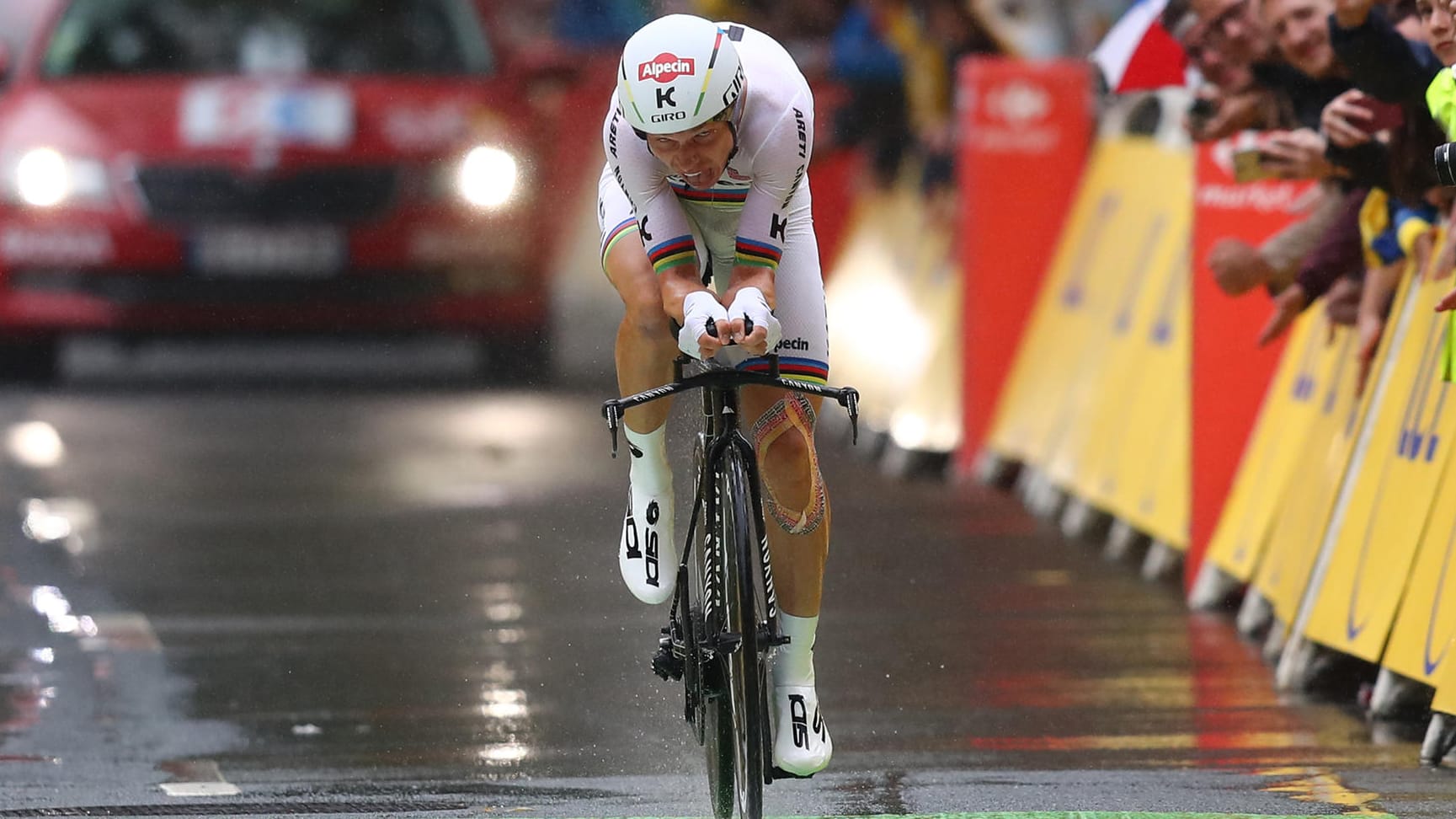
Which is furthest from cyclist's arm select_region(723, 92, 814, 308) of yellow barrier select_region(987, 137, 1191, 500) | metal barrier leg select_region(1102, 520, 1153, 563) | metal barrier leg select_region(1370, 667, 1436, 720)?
metal barrier leg select_region(1102, 520, 1153, 563)

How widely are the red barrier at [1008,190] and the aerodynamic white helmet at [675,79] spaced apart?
7.72 m

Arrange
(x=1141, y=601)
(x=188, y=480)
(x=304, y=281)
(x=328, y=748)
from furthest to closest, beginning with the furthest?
(x=304, y=281) → (x=188, y=480) → (x=1141, y=601) → (x=328, y=748)

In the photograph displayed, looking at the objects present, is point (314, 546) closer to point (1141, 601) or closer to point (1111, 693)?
point (1141, 601)

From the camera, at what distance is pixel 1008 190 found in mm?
13750

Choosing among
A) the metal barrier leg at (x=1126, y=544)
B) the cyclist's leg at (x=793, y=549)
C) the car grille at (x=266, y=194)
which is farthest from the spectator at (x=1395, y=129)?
the car grille at (x=266, y=194)

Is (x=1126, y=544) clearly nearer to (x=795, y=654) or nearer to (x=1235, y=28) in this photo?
(x=1235, y=28)

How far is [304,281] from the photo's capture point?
16.0 metres

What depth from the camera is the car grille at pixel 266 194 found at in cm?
1595

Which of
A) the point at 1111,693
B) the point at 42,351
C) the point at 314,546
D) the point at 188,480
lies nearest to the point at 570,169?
the point at 42,351

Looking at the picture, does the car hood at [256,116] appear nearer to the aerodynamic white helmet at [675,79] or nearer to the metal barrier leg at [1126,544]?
the metal barrier leg at [1126,544]

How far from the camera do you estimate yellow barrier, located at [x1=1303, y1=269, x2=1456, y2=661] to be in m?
7.82

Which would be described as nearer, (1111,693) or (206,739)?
(206,739)

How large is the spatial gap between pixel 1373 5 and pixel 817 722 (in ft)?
9.08

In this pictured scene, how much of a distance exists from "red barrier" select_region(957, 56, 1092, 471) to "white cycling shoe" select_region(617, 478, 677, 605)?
6.97 meters
